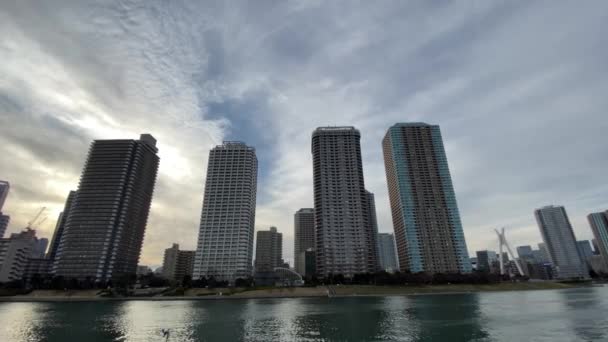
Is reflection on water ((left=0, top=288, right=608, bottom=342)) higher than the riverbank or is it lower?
lower

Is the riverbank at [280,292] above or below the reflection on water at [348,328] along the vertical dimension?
above

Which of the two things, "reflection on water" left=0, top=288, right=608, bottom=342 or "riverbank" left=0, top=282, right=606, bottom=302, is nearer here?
"reflection on water" left=0, top=288, right=608, bottom=342

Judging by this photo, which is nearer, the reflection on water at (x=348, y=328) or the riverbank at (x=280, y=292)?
the reflection on water at (x=348, y=328)

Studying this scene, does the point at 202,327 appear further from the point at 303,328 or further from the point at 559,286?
the point at 559,286

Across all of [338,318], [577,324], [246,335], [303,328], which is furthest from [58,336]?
[577,324]

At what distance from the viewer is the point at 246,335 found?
51.4m

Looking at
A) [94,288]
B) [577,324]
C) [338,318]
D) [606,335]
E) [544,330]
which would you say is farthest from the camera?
[94,288]

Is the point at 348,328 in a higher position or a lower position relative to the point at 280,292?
lower

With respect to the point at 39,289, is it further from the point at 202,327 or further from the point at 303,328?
the point at 303,328

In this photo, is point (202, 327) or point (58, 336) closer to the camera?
point (58, 336)

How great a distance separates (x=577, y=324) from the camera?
55.2m

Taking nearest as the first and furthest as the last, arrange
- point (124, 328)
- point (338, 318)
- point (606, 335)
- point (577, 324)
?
point (606, 335), point (577, 324), point (124, 328), point (338, 318)

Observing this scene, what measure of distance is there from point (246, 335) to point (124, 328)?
92.8 feet

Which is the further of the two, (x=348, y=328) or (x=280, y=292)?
(x=280, y=292)
